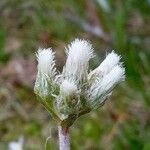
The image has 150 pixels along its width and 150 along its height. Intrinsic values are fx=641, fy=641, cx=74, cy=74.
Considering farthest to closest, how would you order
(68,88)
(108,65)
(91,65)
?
(91,65), (108,65), (68,88)

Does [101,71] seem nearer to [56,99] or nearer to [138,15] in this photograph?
[56,99]

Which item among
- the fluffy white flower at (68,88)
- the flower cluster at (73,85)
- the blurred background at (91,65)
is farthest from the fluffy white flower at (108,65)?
A: the blurred background at (91,65)

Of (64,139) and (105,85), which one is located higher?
(105,85)

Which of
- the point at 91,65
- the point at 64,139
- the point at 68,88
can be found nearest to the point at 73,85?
the point at 68,88

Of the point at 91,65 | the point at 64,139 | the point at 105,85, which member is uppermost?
the point at 91,65

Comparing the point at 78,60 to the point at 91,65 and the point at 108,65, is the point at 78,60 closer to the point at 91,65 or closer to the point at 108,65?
the point at 108,65

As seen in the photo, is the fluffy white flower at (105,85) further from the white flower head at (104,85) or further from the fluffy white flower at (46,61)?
the fluffy white flower at (46,61)

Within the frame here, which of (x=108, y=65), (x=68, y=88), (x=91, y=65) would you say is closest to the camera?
(x=68, y=88)
